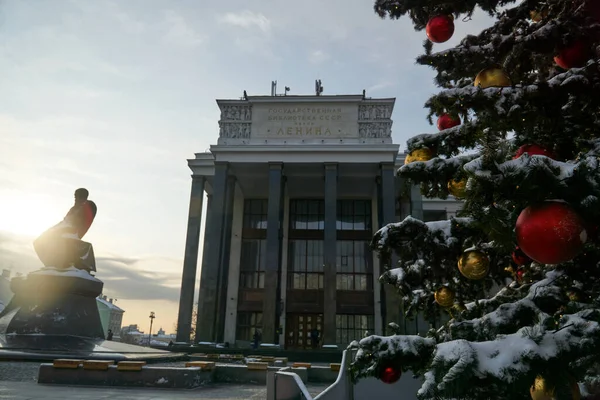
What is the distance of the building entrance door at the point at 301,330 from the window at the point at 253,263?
3.99 m

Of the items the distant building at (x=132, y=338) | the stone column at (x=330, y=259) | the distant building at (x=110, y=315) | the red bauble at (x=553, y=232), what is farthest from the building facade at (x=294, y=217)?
the distant building at (x=110, y=315)

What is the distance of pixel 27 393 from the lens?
22.4ft

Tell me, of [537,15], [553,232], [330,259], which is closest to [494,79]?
[537,15]

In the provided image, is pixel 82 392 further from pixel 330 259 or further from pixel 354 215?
pixel 354 215

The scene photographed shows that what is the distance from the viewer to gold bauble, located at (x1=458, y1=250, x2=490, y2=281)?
13.0 ft

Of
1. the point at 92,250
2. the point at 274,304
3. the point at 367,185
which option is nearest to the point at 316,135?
the point at 367,185

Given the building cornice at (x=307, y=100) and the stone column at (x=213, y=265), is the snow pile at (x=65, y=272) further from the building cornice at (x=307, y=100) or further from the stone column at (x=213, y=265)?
the building cornice at (x=307, y=100)

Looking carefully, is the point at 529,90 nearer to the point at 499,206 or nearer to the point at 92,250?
the point at 499,206

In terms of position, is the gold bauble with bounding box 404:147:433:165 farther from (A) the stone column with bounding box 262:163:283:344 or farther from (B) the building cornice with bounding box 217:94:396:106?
(B) the building cornice with bounding box 217:94:396:106

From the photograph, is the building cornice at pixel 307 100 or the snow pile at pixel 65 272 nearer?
the snow pile at pixel 65 272

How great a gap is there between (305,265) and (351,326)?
6.24m

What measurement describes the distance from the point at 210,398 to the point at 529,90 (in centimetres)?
689

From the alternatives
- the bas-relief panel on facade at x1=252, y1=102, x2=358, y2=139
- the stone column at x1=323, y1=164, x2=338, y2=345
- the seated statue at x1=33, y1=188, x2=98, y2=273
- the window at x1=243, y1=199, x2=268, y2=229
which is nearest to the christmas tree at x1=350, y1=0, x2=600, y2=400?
the seated statue at x1=33, y1=188, x2=98, y2=273

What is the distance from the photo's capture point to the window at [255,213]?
37000mm
